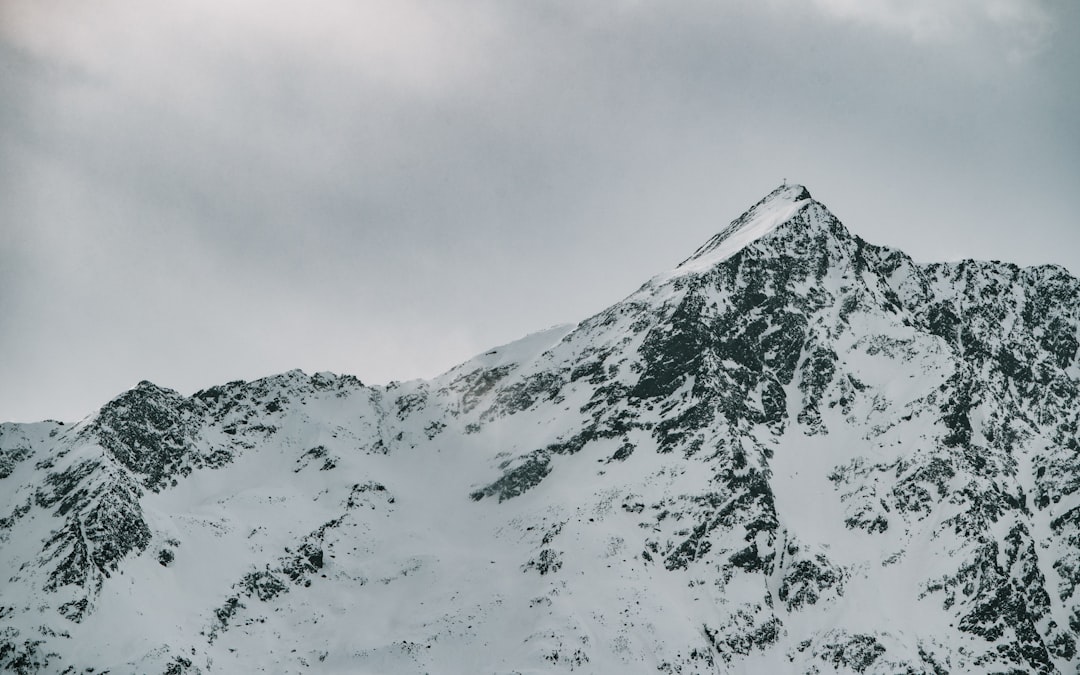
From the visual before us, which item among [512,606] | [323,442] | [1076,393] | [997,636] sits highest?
[323,442]

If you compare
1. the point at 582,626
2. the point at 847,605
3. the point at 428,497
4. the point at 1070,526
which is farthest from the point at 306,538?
the point at 1070,526

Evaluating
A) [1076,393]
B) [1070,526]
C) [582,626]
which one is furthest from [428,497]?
[1076,393]

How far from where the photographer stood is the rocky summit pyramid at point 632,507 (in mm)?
123625

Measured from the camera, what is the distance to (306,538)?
148 metres

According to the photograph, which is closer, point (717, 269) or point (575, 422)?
point (575, 422)

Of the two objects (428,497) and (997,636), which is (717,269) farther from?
(997,636)

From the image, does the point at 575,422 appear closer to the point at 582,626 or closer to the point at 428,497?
the point at 428,497

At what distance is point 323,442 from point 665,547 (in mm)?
70008

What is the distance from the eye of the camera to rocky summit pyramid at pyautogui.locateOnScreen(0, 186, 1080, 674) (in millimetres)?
123625

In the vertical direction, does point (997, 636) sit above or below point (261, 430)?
below

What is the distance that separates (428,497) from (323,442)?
78.0ft

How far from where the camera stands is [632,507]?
14450cm

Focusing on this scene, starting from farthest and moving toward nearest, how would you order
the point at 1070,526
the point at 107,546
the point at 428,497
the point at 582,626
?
the point at 428,497 < the point at 1070,526 < the point at 107,546 < the point at 582,626

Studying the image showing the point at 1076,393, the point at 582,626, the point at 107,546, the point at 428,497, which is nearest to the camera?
the point at 582,626
